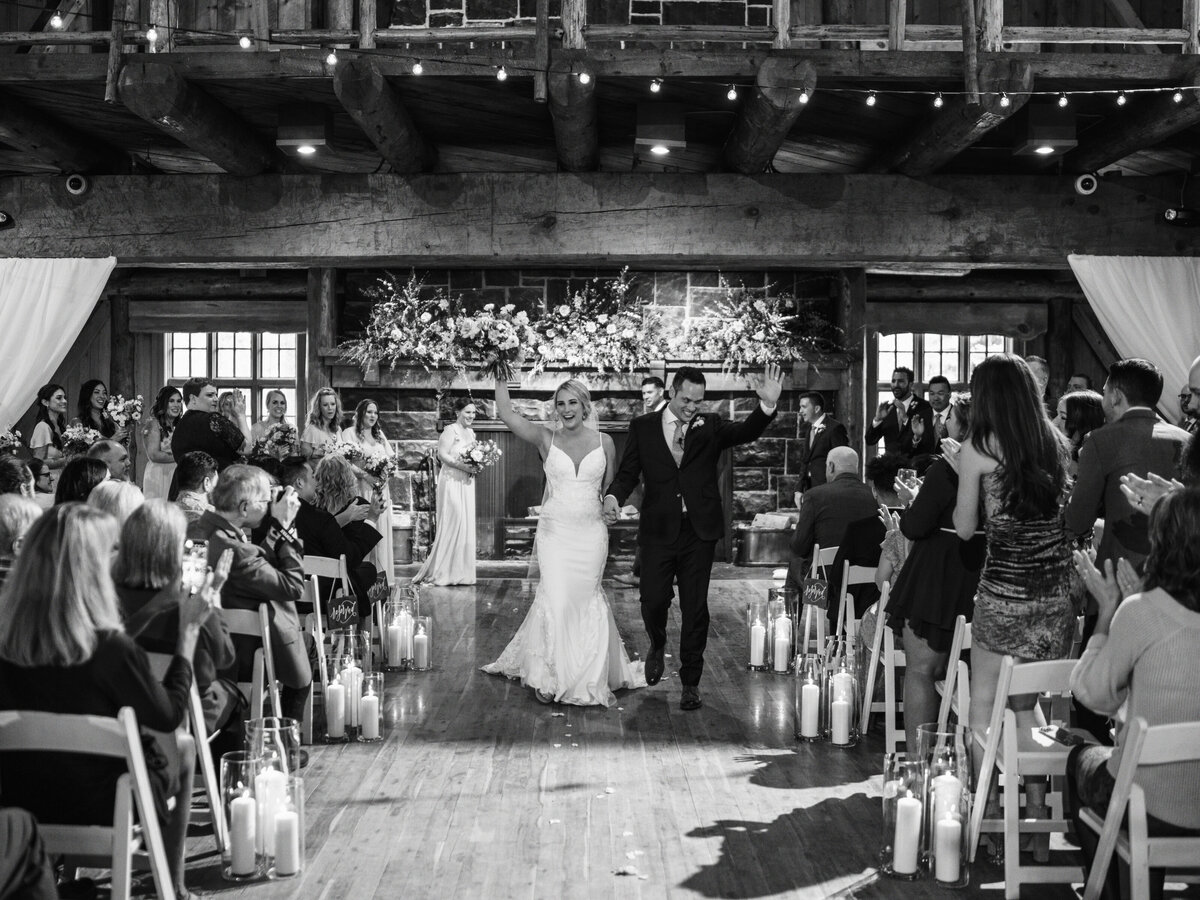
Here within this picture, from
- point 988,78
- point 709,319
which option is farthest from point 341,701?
point 709,319

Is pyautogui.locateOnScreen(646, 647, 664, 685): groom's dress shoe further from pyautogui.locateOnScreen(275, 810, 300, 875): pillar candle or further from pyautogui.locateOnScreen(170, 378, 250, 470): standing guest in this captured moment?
pyautogui.locateOnScreen(275, 810, 300, 875): pillar candle

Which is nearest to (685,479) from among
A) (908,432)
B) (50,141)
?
(908,432)

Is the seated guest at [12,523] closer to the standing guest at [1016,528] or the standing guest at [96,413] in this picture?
the standing guest at [1016,528]

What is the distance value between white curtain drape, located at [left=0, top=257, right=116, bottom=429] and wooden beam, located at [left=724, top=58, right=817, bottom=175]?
4.70m

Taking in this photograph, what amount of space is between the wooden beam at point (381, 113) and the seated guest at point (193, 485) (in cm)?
314

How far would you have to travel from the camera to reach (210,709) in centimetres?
396

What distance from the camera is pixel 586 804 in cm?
452

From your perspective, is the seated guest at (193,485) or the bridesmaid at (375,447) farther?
the bridesmaid at (375,447)

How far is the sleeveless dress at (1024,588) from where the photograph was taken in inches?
155

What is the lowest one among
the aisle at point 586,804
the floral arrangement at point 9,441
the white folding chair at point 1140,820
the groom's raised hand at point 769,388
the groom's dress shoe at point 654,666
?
the aisle at point 586,804

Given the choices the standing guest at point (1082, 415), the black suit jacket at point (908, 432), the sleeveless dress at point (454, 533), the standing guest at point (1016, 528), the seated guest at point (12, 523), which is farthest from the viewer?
the black suit jacket at point (908, 432)

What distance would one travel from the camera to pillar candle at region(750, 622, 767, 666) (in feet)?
22.7

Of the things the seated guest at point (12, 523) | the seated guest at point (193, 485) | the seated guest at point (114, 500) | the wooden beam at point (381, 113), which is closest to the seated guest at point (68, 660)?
the seated guest at point (114, 500)

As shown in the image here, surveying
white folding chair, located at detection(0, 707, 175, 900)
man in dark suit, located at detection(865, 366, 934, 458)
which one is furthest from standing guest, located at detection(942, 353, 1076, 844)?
man in dark suit, located at detection(865, 366, 934, 458)
